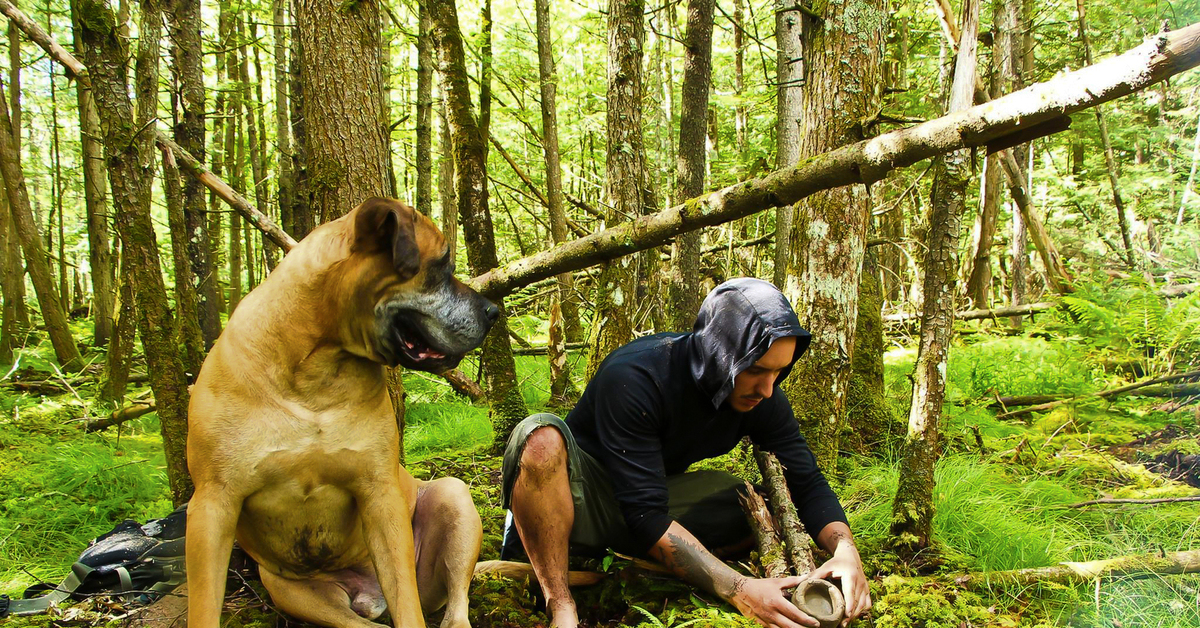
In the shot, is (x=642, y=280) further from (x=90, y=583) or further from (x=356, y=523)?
(x=90, y=583)

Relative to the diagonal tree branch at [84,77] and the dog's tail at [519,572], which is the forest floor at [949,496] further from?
the diagonal tree branch at [84,77]

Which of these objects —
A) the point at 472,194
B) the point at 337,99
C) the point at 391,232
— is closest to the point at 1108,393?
the point at 472,194

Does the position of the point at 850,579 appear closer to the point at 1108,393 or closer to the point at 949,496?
the point at 949,496

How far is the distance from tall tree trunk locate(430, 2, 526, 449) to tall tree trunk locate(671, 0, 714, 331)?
5.99ft

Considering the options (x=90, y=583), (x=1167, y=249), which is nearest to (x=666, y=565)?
(x=90, y=583)

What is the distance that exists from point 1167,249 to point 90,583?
13.4 m

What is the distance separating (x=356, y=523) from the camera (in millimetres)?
2803

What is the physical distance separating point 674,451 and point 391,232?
5.80 feet

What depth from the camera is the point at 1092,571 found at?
10.2 feet

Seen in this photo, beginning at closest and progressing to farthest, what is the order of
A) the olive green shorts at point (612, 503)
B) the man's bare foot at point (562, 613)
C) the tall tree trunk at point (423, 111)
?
the man's bare foot at point (562, 613)
the olive green shorts at point (612, 503)
the tall tree trunk at point (423, 111)

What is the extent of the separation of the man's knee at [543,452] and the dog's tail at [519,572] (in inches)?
24.2

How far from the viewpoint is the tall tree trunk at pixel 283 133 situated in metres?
7.98

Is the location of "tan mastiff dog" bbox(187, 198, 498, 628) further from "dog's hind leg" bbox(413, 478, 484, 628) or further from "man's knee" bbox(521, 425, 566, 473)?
"man's knee" bbox(521, 425, 566, 473)

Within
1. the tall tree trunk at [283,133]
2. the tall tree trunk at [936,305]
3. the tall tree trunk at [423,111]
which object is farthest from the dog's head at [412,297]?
the tall tree trunk at [423,111]
